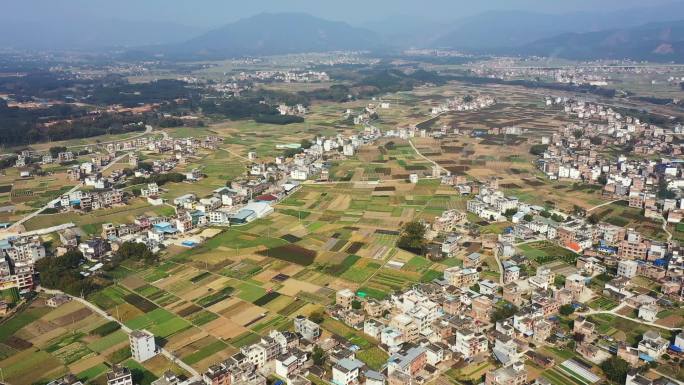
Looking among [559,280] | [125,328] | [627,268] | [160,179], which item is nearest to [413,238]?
[559,280]

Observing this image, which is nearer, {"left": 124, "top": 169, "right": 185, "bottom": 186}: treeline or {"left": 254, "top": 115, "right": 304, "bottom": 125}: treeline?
{"left": 124, "top": 169, "right": 185, "bottom": 186}: treeline

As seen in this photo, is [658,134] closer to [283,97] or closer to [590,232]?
[590,232]

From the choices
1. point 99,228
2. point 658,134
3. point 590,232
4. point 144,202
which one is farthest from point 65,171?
point 658,134

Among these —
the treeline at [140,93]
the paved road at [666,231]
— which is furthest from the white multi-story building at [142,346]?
the treeline at [140,93]

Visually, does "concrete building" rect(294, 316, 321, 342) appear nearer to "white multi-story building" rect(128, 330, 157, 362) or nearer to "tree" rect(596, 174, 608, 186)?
"white multi-story building" rect(128, 330, 157, 362)

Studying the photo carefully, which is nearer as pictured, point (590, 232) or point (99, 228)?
point (590, 232)

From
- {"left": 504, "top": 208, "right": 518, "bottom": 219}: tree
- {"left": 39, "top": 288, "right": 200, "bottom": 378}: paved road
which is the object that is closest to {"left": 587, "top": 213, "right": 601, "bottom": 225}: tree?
{"left": 504, "top": 208, "right": 518, "bottom": 219}: tree

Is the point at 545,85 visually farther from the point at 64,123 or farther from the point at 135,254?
the point at 135,254
